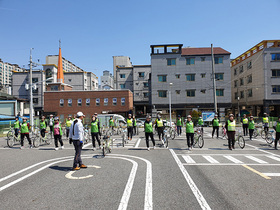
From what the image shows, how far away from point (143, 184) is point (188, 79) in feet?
125

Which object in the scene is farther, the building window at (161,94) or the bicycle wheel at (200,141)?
the building window at (161,94)

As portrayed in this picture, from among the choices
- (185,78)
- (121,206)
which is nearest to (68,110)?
(185,78)

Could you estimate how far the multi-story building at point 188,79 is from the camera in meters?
40.7

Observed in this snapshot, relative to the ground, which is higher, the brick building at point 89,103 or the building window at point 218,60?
the building window at point 218,60

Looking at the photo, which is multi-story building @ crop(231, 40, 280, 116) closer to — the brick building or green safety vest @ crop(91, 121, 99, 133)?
the brick building

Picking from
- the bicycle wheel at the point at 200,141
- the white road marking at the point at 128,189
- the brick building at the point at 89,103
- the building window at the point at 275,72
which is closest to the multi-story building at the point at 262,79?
the building window at the point at 275,72

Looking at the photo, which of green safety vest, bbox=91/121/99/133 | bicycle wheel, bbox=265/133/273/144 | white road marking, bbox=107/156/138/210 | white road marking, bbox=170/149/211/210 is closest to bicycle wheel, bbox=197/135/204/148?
white road marking, bbox=170/149/211/210

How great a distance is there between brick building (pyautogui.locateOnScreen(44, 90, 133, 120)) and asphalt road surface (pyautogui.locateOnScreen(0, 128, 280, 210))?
34075 mm

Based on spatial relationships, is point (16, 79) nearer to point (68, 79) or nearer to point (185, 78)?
point (68, 79)

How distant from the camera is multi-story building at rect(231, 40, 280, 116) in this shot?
37.9m

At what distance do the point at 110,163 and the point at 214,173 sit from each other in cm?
408

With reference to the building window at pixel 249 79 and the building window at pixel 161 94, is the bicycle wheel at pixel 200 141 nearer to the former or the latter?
the building window at pixel 161 94

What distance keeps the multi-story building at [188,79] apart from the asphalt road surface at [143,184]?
3307cm

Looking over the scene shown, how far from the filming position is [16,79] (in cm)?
5503
